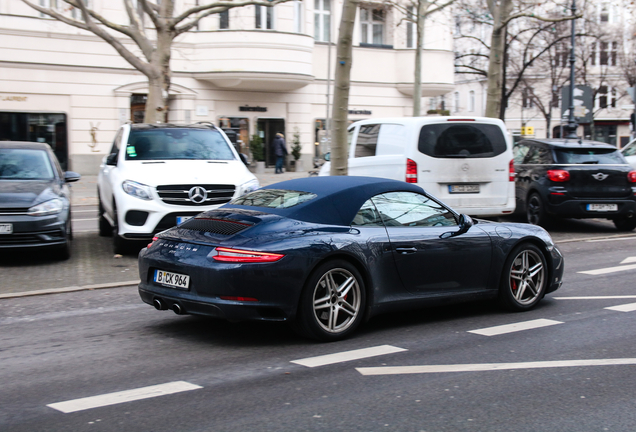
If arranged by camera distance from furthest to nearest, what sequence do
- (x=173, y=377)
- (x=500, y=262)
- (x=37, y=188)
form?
(x=37, y=188), (x=500, y=262), (x=173, y=377)

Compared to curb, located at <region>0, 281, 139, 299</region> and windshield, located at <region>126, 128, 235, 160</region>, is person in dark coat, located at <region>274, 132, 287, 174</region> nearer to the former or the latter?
windshield, located at <region>126, 128, 235, 160</region>

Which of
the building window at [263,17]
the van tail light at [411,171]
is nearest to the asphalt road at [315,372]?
the van tail light at [411,171]

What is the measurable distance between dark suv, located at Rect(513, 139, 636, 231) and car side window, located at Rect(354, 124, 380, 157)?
3.26 m

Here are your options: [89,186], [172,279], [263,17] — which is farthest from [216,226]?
[263,17]

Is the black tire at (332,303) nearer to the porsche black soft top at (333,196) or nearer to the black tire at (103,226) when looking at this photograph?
the porsche black soft top at (333,196)

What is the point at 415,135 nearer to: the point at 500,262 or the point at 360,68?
the point at 500,262

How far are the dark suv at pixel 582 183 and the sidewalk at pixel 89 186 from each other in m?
12.2

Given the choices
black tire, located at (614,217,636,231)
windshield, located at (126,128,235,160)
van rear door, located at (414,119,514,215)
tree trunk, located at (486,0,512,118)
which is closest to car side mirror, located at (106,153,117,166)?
windshield, located at (126,128,235,160)

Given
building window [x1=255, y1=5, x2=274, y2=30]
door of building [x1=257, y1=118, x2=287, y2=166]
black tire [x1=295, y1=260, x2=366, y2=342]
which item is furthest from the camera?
door of building [x1=257, y1=118, x2=287, y2=166]

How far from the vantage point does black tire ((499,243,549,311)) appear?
720 centimetres

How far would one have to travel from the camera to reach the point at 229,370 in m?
5.24

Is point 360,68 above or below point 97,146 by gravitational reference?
above

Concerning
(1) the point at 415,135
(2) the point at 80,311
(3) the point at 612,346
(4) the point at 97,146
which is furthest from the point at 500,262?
(4) the point at 97,146

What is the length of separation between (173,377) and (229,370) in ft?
1.26
